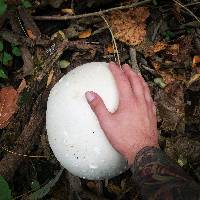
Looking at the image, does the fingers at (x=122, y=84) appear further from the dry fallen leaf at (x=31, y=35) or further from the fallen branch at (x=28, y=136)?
the dry fallen leaf at (x=31, y=35)

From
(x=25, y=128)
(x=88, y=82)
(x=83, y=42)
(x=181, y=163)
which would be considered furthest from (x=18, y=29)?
(x=181, y=163)

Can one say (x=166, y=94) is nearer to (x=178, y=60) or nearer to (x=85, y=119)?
(x=178, y=60)

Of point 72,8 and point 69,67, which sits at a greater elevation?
point 72,8

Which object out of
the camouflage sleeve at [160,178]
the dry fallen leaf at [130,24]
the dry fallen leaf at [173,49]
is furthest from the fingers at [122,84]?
the dry fallen leaf at [173,49]

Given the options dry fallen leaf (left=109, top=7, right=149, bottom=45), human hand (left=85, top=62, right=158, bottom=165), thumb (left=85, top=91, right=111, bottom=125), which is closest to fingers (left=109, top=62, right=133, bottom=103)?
human hand (left=85, top=62, right=158, bottom=165)

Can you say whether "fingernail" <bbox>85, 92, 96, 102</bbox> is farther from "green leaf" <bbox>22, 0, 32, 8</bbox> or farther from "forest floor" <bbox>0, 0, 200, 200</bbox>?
"green leaf" <bbox>22, 0, 32, 8</bbox>

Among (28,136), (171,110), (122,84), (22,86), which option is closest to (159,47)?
(171,110)

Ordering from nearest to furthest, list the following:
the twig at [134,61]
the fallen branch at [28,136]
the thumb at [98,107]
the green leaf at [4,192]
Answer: the thumb at [98,107], the green leaf at [4,192], the fallen branch at [28,136], the twig at [134,61]

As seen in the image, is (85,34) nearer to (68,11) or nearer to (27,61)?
(68,11)
